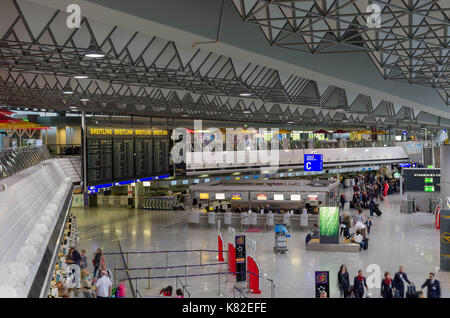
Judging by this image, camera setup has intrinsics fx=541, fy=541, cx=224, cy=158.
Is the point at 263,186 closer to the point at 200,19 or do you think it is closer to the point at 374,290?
the point at 374,290

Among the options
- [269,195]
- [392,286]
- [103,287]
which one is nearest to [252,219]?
[269,195]

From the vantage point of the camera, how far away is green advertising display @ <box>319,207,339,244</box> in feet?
75.9

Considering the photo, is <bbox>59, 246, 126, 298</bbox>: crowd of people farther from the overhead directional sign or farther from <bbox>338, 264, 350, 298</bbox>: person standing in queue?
the overhead directional sign

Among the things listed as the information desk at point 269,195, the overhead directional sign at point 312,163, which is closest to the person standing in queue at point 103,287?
the information desk at point 269,195

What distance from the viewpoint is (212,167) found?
38.6 m

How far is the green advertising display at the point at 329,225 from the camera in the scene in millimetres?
23141

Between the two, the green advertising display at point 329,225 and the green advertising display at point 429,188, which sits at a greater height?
the green advertising display at point 429,188

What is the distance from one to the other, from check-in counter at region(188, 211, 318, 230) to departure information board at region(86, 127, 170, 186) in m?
4.28

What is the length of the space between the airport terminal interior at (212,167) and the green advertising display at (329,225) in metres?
0.06

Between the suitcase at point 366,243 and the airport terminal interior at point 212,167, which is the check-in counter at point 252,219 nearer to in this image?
the airport terminal interior at point 212,167

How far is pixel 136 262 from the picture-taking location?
20.8 m

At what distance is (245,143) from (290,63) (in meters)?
24.1

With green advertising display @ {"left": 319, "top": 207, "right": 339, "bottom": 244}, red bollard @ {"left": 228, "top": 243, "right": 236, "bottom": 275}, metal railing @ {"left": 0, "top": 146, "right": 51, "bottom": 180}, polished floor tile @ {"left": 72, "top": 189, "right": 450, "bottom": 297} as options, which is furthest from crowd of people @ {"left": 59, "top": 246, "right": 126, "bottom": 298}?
green advertising display @ {"left": 319, "top": 207, "right": 339, "bottom": 244}

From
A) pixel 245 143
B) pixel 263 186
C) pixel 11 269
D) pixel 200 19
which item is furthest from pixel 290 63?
pixel 245 143
